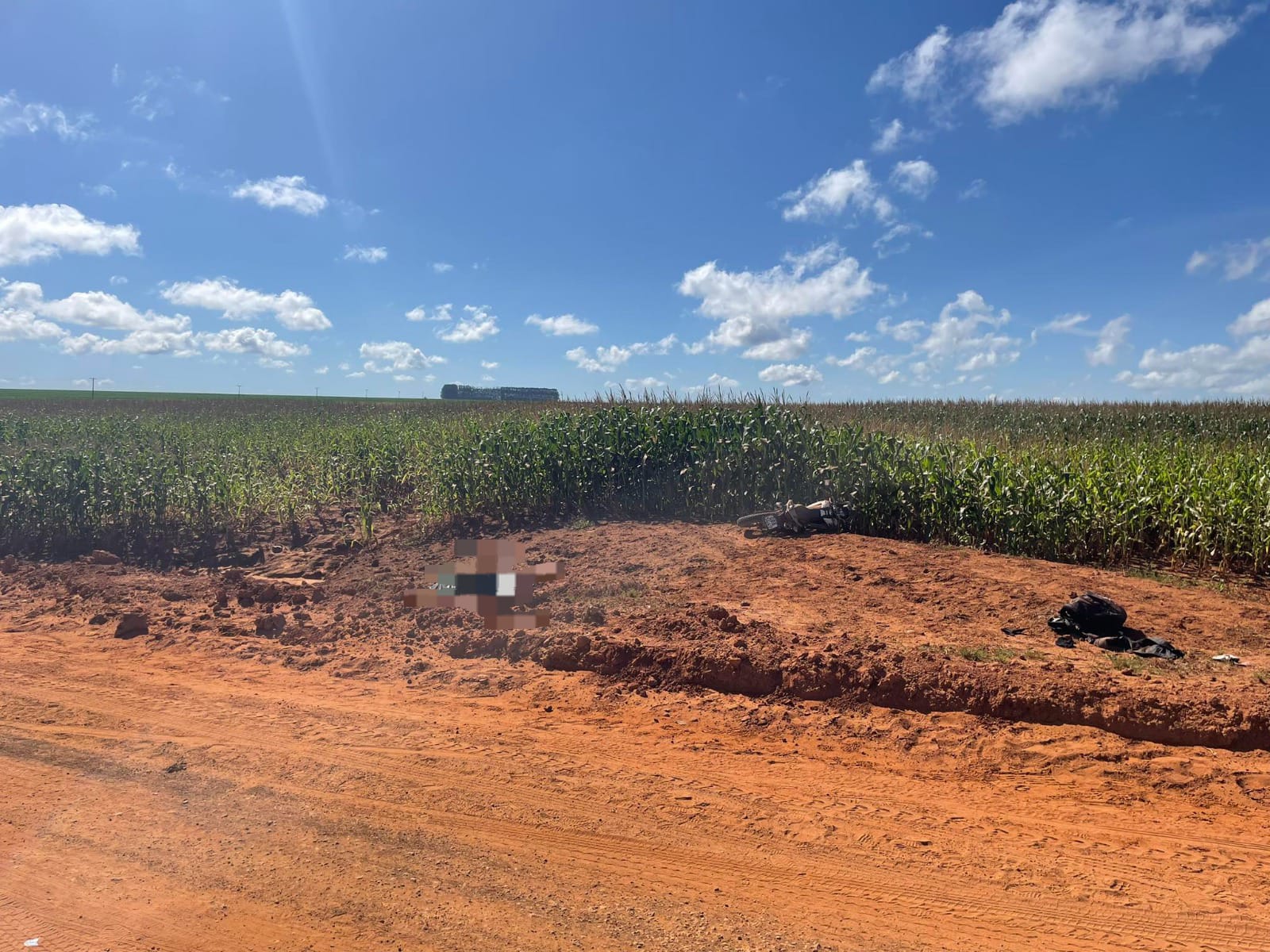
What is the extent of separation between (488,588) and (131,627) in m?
3.66

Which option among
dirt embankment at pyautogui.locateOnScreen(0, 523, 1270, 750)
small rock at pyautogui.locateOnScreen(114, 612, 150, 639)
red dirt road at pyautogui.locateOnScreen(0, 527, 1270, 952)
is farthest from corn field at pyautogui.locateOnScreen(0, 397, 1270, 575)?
small rock at pyautogui.locateOnScreen(114, 612, 150, 639)

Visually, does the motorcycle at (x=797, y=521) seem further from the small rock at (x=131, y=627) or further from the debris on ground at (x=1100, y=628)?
the small rock at (x=131, y=627)

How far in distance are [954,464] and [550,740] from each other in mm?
8386

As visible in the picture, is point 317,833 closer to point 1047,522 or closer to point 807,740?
point 807,740

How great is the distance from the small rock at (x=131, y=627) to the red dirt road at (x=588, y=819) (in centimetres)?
114

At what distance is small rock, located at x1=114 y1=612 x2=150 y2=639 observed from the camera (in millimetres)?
7445

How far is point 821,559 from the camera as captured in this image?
872 centimetres

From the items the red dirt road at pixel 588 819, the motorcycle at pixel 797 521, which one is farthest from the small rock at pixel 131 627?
the motorcycle at pixel 797 521

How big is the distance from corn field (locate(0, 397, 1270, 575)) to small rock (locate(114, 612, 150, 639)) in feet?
12.2

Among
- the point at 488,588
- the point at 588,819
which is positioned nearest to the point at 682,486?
the point at 488,588

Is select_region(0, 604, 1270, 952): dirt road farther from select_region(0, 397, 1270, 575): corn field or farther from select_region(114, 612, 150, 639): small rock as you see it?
select_region(0, 397, 1270, 575): corn field

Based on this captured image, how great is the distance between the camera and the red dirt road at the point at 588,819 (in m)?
3.03

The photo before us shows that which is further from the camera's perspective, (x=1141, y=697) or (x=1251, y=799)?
(x=1141, y=697)

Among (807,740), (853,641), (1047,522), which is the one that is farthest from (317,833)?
(1047,522)
